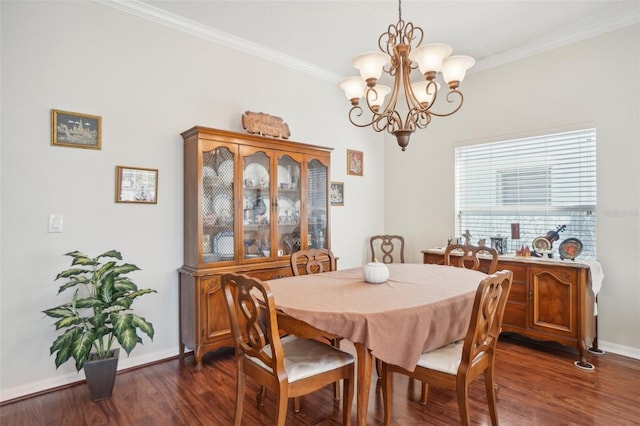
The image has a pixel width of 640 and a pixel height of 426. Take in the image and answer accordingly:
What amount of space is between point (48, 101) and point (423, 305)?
2777 millimetres

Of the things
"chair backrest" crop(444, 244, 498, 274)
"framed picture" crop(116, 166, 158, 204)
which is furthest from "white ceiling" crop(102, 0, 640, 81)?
"chair backrest" crop(444, 244, 498, 274)

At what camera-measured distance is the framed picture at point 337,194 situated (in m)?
4.22

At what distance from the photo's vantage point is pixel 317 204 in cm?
368

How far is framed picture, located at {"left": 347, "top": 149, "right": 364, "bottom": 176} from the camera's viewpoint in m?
4.40

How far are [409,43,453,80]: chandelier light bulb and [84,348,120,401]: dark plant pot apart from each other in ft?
8.76

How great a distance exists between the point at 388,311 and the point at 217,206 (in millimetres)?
1839

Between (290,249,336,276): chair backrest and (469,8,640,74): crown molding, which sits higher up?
(469,8,640,74): crown molding

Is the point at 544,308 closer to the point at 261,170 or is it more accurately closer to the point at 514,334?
the point at 514,334

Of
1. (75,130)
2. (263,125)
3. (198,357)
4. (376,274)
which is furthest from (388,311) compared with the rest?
(75,130)

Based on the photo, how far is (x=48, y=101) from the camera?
2453mm

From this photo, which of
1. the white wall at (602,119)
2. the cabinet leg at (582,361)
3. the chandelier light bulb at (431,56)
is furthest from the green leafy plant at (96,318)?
the white wall at (602,119)

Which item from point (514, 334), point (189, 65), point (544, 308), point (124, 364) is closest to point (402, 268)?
point (544, 308)

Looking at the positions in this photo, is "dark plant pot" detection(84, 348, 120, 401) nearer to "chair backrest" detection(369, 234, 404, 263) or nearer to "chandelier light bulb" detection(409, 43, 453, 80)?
"chandelier light bulb" detection(409, 43, 453, 80)

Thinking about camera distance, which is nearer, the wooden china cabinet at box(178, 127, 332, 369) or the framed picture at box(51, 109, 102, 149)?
the framed picture at box(51, 109, 102, 149)
